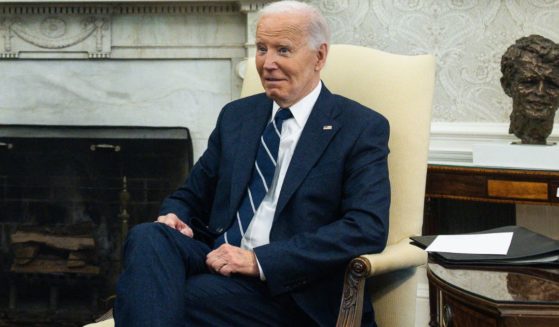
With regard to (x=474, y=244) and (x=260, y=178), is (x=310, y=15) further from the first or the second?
(x=474, y=244)

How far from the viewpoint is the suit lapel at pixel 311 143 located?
1.84 metres

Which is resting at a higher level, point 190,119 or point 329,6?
point 329,6

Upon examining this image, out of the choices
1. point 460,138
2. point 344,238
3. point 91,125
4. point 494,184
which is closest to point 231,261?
point 344,238

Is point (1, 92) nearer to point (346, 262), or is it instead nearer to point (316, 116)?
point (316, 116)

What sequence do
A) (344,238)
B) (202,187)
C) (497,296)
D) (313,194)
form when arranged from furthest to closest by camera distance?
(202,187) < (313,194) < (344,238) < (497,296)

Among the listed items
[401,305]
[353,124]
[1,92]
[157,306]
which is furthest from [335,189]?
[1,92]

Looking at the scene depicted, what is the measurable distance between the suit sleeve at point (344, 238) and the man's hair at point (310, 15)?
1.04 ft

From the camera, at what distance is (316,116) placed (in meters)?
1.94

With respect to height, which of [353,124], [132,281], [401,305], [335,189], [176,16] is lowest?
[401,305]

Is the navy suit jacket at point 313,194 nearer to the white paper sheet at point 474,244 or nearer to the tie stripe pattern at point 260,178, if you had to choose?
the tie stripe pattern at point 260,178

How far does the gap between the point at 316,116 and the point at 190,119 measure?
1432 millimetres

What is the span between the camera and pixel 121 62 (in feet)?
10.8

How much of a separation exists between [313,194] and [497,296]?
0.64 metres

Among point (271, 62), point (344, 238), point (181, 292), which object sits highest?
point (271, 62)
